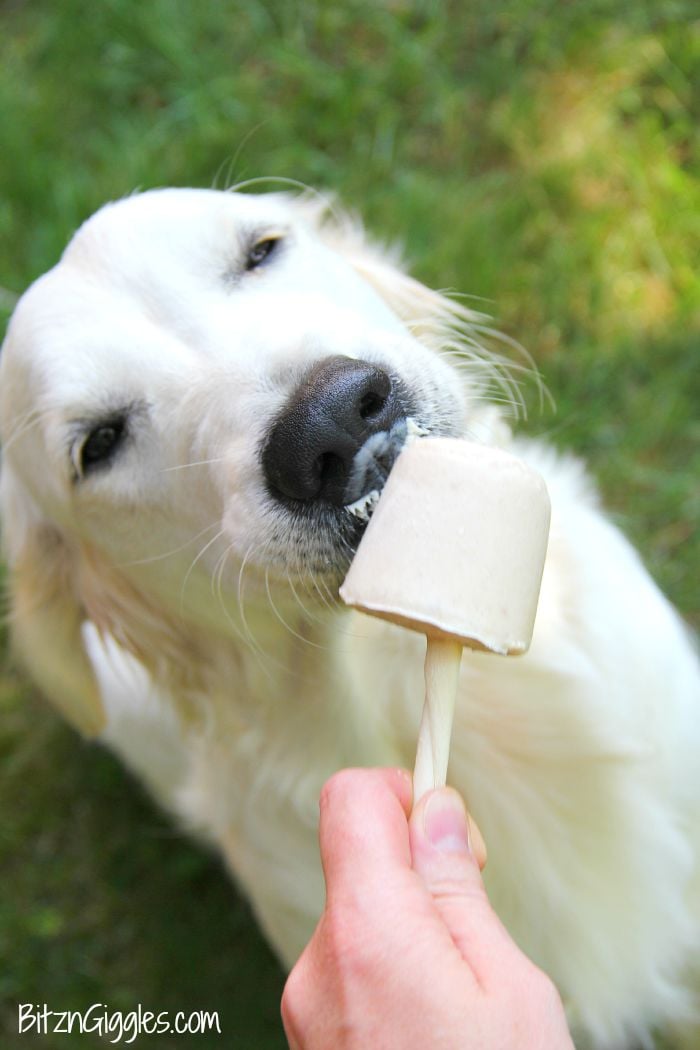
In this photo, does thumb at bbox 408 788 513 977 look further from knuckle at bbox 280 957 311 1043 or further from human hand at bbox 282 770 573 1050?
knuckle at bbox 280 957 311 1043

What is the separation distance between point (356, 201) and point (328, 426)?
3142mm

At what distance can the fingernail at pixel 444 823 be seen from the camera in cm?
140

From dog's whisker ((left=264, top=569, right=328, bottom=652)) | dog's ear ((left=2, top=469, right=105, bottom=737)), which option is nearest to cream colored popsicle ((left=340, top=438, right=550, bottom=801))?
dog's whisker ((left=264, top=569, right=328, bottom=652))

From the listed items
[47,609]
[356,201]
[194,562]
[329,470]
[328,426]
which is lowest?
[47,609]

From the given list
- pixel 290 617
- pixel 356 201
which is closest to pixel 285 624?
pixel 290 617

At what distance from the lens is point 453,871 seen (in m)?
1.39

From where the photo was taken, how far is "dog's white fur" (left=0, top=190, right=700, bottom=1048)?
1945 millimetres

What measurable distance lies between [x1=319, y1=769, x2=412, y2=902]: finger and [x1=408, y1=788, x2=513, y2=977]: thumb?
3 cm

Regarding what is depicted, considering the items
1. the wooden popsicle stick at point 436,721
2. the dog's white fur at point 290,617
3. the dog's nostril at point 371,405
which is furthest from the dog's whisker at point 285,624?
the wooden popsicle stick at point 436,721

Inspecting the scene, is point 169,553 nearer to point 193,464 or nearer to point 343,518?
point 193,464

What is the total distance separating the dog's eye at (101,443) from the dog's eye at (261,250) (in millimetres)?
455

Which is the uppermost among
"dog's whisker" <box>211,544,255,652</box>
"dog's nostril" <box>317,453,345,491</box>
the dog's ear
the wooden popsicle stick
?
"dog's nostril" <box>317,453,345,491</box>

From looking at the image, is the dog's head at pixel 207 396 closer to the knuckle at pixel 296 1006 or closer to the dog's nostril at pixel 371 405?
the dog's nostril at pixel 371 405

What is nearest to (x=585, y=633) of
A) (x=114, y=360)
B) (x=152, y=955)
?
(x=114, y=360)
